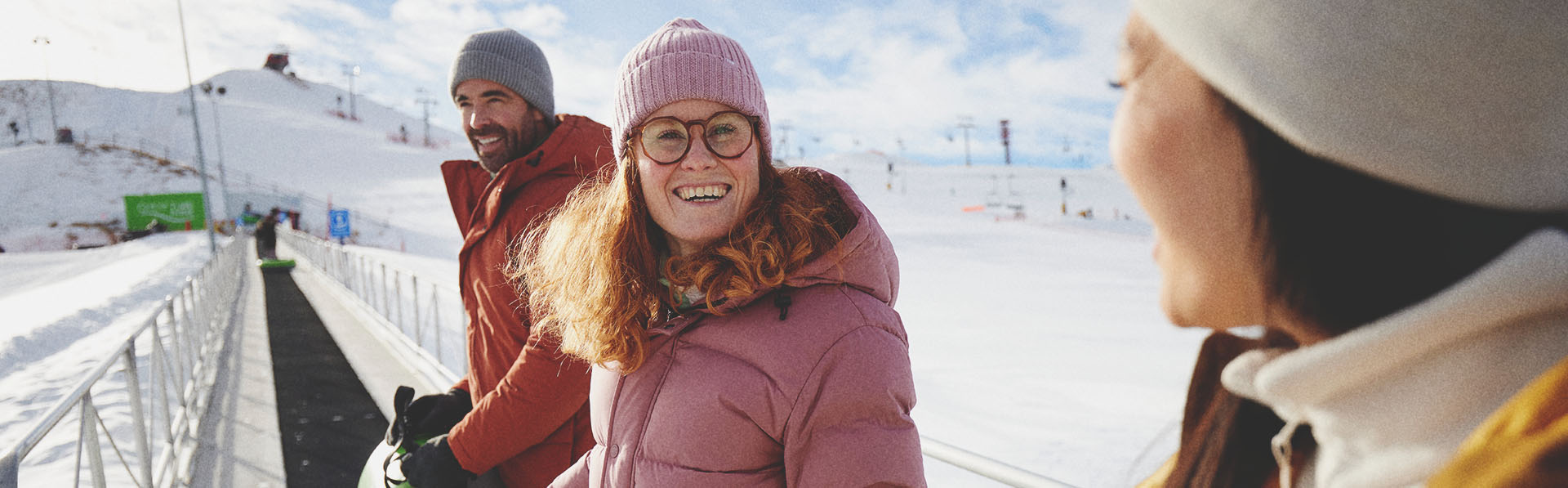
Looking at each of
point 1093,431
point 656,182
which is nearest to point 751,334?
point 656,182

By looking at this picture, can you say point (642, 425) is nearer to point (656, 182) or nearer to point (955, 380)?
point (656, 182)

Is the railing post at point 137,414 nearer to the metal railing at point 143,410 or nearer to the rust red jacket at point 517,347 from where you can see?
the metal railing at point 143,410

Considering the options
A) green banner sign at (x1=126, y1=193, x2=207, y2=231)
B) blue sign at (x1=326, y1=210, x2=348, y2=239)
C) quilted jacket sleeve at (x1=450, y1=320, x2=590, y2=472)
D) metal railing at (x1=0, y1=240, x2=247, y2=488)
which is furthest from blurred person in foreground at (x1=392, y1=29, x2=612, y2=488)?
green banner sign at (x1=126, y1=193, x2=207, y2=231)

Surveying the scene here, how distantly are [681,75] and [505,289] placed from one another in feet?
3.11

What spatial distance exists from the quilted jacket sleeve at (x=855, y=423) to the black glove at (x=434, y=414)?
4.69ft

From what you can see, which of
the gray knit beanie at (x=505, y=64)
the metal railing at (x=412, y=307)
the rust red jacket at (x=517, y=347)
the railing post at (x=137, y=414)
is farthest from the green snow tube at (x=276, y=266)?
the rust red jacket at (x=517, y=347)

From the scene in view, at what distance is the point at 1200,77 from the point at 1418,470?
280mm

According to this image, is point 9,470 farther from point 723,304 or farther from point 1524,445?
point 1524,445

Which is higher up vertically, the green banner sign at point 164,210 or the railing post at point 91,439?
the green banner sign at point 164,210

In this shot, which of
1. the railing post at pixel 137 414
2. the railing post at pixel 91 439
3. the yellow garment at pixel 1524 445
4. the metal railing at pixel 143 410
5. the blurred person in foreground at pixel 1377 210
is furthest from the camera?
the railing post at pixel 137 414

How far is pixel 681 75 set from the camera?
138cm

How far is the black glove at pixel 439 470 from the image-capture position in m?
1.88

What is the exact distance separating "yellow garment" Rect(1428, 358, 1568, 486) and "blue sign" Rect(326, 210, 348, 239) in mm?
23076

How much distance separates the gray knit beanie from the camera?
2371 millimetres
